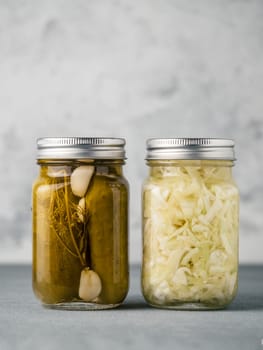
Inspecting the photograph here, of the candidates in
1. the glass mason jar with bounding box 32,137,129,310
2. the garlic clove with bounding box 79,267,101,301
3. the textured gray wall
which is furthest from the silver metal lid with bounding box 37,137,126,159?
the textured gray wall

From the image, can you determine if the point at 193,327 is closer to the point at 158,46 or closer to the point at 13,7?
the point at 158,46

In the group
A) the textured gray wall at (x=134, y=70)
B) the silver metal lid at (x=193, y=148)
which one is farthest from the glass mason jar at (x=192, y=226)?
the textured gray wall at (x=134, y=70)

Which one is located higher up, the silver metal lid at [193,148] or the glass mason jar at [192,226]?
the silver metal lid at [193,148]

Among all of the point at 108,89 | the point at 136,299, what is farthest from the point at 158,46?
the point at 136,299

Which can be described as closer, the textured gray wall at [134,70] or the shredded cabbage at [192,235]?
the shredded cabbage at [192,235]

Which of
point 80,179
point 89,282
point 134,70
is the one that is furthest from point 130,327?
point 134,70

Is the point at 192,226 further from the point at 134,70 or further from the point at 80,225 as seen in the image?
the point at 134,70

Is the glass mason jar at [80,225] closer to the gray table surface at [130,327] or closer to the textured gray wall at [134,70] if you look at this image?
the gray table surface at [130,327]

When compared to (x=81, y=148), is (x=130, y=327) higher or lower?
lower
